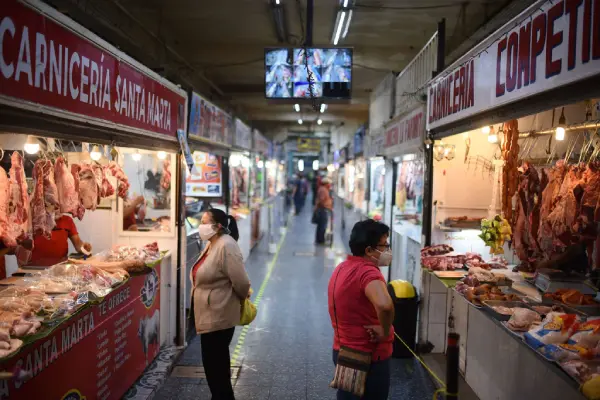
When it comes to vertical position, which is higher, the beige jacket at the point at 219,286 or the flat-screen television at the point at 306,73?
the flat-screen television at the point at 306,73

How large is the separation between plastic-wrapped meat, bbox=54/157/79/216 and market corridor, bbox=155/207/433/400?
245 centimetres

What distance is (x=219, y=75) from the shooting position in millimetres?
15422

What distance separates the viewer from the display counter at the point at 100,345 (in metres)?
3.82

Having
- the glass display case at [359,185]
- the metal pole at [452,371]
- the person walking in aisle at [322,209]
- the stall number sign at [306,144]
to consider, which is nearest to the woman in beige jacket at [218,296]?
the metal pole at [452,371]

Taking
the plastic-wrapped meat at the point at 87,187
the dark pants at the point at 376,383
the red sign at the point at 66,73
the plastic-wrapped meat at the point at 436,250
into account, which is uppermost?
the red sign at the point at 66,73

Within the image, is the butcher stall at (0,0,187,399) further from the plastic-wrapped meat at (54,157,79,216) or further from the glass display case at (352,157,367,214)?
the glass display case at (352,157,367,214)

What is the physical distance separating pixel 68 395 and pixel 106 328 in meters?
0.91

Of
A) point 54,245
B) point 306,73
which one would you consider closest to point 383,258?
point 54,245

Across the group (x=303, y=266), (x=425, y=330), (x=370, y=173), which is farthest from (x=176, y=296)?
(x=370, y=173)

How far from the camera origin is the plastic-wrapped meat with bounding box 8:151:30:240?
423cm

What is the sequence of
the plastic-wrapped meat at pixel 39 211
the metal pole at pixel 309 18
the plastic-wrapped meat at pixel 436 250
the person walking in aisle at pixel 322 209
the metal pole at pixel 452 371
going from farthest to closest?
1. the person walking in aisle at pixel 322 209
2. the metal pole at pixel 309 18
3. the plastic-wrapped meat at pixel 436 250
4. the plastic-wrapped meat at pixel 39 211
5. the metal pole at pixel 452 371

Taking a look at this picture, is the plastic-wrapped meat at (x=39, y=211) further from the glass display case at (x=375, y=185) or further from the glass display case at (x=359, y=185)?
the glass display case at (x=359, y=185)

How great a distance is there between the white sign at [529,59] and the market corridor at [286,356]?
357 cm

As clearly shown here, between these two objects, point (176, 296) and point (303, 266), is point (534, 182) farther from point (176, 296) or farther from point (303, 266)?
point (303, 266)
